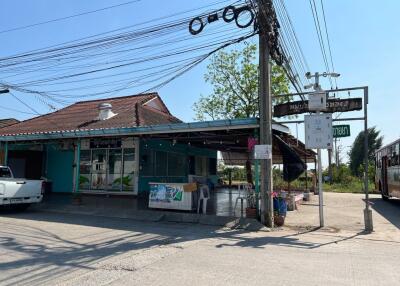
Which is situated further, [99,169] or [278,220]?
[99,169]

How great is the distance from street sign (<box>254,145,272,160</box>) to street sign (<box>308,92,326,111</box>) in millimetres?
1970

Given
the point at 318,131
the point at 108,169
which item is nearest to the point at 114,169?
the point at 108,169

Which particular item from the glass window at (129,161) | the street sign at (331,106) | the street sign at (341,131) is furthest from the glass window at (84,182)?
the street sign at (341,131)

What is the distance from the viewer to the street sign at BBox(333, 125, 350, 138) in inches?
514

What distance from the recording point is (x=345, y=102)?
12961 mm

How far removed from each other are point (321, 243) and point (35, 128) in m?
18.0

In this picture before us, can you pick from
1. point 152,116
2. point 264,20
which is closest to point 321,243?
point 264,20

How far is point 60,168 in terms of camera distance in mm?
23656

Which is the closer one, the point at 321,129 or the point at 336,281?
the point at 336,281

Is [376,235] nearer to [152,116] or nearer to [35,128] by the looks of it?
[152,116]

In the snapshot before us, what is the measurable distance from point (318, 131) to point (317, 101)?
0.96m

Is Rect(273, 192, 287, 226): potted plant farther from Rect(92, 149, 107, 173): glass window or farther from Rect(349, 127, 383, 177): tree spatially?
Rect(349, 127, 383, 177): tree

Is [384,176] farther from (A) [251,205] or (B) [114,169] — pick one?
(B) [114,169]

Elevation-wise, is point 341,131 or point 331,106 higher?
point 331,106
